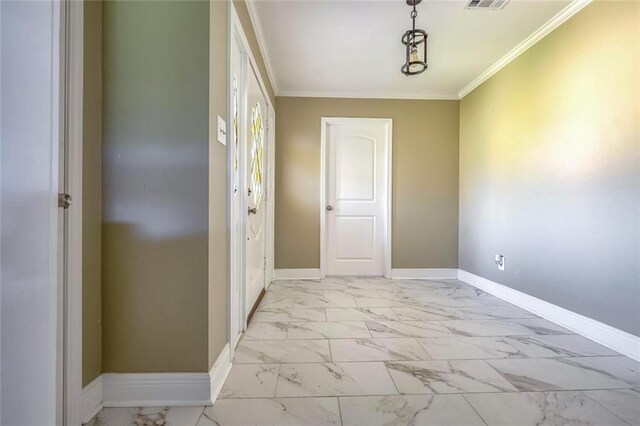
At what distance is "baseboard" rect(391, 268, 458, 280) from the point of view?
359 centimetres

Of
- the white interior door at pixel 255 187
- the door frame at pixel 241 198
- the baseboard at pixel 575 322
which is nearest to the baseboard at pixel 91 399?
the door frame at pixel 241 198

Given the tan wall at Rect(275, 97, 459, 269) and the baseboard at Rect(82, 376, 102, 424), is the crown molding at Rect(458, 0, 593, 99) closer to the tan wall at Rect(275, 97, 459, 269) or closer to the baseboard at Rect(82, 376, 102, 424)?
the tan wall at Rect(275, 97, 459, 269)

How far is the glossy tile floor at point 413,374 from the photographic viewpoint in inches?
46.6

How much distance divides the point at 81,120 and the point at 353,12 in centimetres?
188

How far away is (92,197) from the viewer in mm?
1164

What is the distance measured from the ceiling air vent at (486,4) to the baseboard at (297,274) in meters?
2.90

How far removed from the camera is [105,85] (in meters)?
1.20

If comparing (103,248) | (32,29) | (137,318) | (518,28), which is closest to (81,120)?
(103,248)

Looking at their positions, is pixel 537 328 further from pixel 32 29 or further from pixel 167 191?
pixel 32 29

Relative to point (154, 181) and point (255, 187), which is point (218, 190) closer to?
point (154, 181)

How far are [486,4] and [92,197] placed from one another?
268 cm

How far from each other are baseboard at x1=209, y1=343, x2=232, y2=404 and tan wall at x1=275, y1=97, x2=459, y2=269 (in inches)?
81.6

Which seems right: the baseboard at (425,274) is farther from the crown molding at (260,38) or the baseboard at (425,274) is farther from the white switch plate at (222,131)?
the white switch plate at (222,131)

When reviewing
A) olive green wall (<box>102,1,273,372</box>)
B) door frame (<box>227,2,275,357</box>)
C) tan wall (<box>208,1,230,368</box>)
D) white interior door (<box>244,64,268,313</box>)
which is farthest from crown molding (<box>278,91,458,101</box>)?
olive green wall (<box>102,1,273,372</box>)
